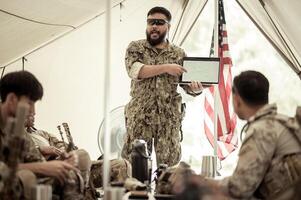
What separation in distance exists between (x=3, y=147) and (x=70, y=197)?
58 centimetres

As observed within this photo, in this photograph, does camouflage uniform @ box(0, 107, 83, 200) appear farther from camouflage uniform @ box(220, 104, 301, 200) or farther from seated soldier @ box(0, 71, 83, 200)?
camouflage uniform @ box(220, 104, 301, 200)

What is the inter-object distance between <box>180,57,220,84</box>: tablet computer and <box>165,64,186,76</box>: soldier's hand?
72mm

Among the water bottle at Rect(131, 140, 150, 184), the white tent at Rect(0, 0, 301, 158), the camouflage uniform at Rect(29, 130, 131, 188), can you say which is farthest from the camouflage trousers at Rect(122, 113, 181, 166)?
the white tent at Rect(0, 0, 301, 158)

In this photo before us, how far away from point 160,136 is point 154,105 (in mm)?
221

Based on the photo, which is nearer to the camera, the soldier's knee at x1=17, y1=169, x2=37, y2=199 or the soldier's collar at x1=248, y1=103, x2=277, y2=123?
the soldier's knee at x1=17, y1=169, x2=37, y2=199

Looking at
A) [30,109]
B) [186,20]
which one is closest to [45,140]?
[30,109]

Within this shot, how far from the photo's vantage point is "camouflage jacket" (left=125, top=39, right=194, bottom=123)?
4.23 m

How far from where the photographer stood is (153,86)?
167 inches

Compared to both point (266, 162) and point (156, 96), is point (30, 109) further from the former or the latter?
point (156, 96)

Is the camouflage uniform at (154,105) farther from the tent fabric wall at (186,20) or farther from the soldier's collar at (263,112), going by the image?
the tent fabric wall at (186,20)

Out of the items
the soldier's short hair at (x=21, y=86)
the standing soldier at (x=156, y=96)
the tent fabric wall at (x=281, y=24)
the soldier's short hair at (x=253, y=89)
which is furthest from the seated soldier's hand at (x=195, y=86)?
the soldier's short hair at (x=21, y=86)

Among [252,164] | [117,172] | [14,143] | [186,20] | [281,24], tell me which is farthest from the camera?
[186,20]

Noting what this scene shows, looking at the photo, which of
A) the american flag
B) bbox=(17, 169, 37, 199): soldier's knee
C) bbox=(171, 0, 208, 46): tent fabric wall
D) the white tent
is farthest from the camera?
bbox=(171, 0, 208, 46): tent fabric wall

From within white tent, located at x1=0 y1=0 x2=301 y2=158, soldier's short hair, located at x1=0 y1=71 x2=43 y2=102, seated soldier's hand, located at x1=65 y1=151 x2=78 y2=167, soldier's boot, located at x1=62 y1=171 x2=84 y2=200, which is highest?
white tent, located at x1=0 y1=0 x2=301 y2=158
